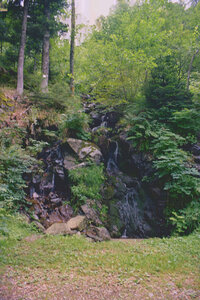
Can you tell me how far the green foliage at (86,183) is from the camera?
25.7 feet

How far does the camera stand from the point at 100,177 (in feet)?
29.8

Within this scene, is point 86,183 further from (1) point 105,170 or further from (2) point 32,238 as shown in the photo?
(2) point 32,238

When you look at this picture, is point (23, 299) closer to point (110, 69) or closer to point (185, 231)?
point (185, 231)

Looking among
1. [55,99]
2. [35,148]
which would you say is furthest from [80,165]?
[55,99]

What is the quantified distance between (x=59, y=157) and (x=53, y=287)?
20.7 feet

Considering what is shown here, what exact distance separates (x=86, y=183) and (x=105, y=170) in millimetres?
1888

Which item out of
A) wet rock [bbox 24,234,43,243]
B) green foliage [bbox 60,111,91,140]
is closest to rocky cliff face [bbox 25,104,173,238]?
green foliage [bbox 60,111,91,140]

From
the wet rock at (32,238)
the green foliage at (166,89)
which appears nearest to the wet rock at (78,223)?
the wet rock at (32,238)

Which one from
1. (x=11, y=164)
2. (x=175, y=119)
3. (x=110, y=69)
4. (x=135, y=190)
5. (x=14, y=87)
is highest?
(x=110, y=69)

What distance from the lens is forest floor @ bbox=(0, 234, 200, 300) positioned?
11.3ft

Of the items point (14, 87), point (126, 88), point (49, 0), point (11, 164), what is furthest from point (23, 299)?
point (49, 0)

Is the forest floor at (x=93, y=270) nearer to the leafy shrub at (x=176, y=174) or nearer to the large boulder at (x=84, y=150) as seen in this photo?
the leafy shrub at (x=176, y=174)

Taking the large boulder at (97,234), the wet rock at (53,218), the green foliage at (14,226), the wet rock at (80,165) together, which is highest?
the wet rock at (80,165)

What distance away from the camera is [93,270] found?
407cm
